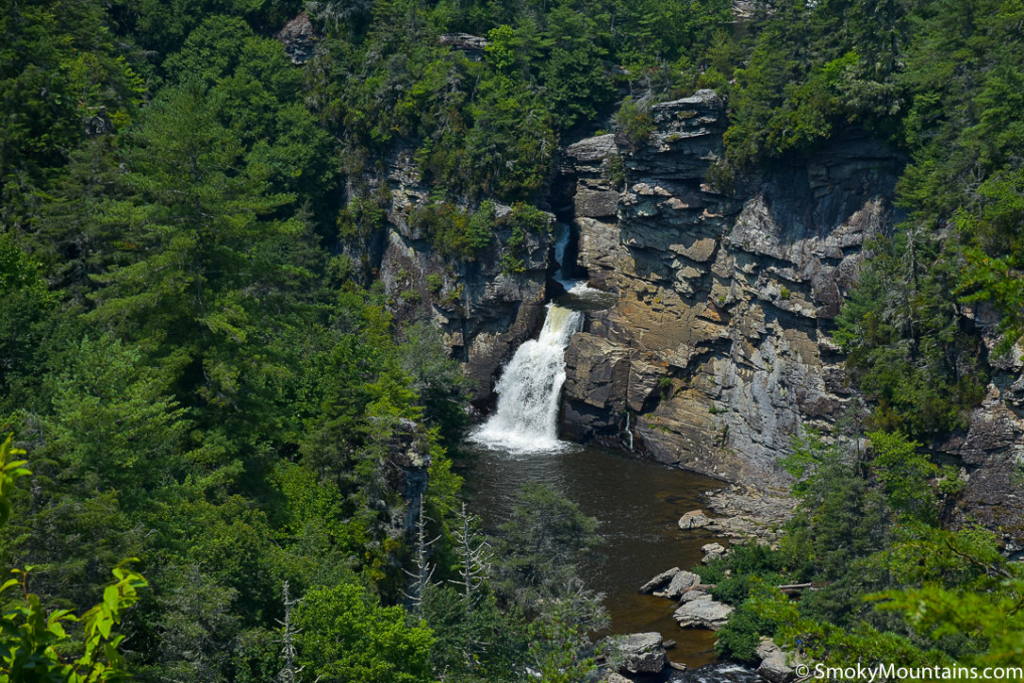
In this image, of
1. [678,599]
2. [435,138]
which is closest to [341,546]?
[678,599]

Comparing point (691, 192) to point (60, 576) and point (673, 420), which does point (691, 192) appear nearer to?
point (673, 420)

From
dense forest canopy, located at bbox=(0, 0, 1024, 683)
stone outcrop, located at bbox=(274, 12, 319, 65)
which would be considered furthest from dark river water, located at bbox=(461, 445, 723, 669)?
stone outcrop, located at bbox=(274, 12, 319, 65)

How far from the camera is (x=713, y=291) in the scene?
1788 inches

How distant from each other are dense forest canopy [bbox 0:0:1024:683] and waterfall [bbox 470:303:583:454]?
427 centimetres

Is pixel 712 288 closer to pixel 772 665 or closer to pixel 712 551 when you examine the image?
pixel 712 551

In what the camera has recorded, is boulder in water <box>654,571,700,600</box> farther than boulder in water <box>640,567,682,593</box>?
No

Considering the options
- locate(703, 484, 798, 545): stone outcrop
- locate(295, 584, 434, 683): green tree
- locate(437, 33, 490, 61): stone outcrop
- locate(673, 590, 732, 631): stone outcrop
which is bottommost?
locate(673, 590, 732, 631): stone outcrop

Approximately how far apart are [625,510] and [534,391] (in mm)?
11530

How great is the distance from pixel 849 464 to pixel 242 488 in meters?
22.7

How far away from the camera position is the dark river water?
2960cm

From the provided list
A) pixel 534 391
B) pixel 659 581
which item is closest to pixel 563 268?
pixel 534 391

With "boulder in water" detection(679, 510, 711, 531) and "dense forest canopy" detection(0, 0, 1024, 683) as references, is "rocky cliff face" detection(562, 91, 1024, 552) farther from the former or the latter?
"boulder in water" detection(679, 510, 711, 531)

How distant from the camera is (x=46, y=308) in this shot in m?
22.4

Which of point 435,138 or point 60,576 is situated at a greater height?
point 435,138
